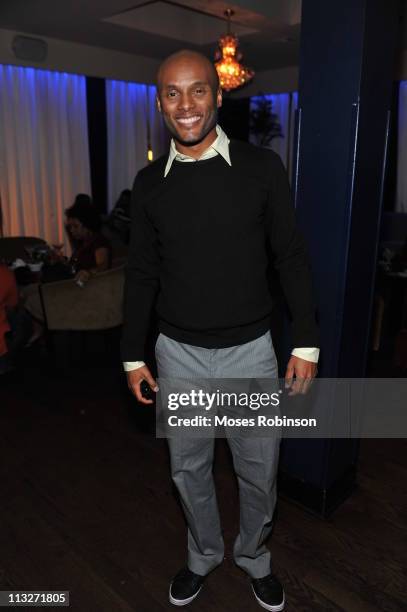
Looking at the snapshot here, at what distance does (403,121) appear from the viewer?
8.11 meters

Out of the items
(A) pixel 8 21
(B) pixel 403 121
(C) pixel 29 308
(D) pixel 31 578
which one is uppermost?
(A) pixel 8 21

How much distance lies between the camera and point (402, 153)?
8188 mm

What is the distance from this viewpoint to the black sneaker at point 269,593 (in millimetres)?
1855

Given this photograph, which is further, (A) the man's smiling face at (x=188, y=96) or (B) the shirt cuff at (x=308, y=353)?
(B) the shirt cuff at (x=308, y=353)

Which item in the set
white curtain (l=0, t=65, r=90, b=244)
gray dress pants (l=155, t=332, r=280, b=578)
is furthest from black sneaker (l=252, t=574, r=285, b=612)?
white curtain (l=0, t=65, r=90, b=244)

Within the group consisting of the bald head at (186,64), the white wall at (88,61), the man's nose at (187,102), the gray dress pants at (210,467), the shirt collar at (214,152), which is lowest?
the gray dress pants at (210,467)

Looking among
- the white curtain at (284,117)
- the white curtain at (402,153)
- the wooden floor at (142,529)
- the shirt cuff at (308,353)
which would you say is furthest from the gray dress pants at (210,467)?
the white curtain at (284,117)

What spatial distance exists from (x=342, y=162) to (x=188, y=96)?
2.54 feet

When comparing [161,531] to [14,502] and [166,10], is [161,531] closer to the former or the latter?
[14,502]

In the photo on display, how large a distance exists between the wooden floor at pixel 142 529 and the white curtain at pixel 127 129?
236 inches

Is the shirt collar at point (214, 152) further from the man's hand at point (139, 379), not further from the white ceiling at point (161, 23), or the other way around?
the white ceiling at point (161, 23)

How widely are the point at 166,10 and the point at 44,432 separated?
5883 millimetres

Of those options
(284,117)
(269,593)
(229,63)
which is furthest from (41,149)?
(269,593)

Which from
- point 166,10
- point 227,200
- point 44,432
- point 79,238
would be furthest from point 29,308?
point 166,10
